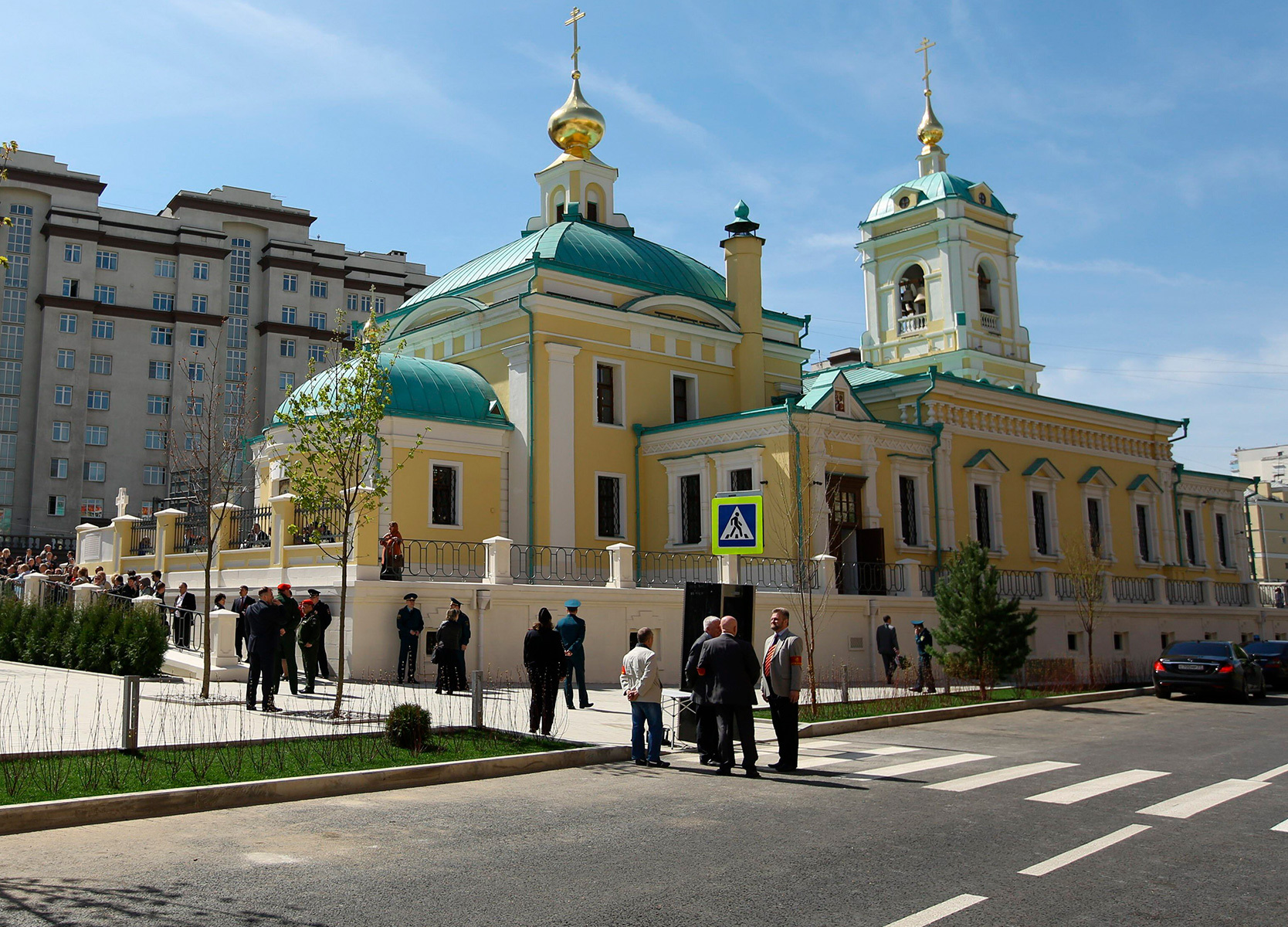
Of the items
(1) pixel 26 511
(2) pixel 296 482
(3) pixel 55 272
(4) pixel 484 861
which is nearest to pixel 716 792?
(4) pixel 484 861

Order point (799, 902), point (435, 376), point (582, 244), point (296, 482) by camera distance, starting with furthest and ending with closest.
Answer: point (582, 244) < point (435, 376) < point (296, 482) < point (799, 902)

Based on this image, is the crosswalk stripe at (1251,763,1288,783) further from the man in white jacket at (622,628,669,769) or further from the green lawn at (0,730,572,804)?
the green lawn at (0,730,572,804)

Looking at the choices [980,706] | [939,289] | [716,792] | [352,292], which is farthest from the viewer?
[352,292]

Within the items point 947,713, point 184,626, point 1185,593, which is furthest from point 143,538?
point 1185,593

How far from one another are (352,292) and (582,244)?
159 ft

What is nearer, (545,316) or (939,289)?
(545,316)

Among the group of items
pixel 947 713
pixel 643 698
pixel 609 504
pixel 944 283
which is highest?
pixel 944 283

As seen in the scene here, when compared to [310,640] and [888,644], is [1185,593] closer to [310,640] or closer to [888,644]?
[888,644]

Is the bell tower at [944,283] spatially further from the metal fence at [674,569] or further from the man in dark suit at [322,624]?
the man in dark suit at [322,624]

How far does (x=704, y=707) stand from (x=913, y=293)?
30526 mm

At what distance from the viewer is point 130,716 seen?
10.7 meters

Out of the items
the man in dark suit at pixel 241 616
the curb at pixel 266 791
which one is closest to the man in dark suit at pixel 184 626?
the man in dark suit at pixel 241 616

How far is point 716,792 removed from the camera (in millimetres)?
10188

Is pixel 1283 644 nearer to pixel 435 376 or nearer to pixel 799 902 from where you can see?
pixel 435 376
